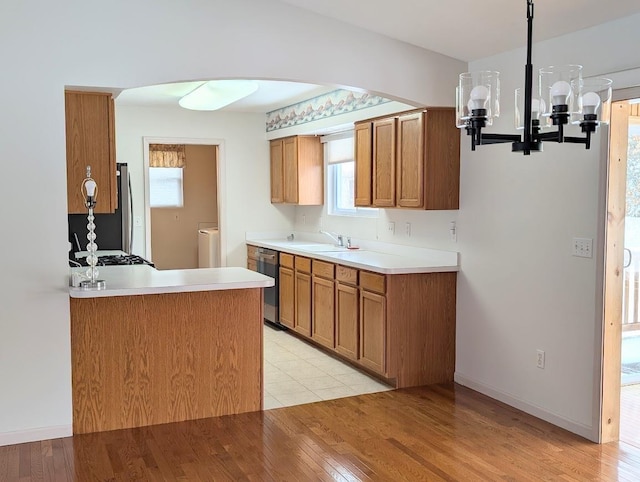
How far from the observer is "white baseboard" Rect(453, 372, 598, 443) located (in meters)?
3.73

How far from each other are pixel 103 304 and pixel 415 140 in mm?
2451

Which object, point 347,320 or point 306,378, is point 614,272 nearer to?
point 347,320

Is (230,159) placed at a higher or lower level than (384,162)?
higher

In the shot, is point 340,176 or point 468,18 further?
point 340,176

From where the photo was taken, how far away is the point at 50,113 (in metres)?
3.63

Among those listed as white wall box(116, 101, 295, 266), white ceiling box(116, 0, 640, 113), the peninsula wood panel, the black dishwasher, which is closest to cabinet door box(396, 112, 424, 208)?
white ceiling box(116, 0, 640, 113)

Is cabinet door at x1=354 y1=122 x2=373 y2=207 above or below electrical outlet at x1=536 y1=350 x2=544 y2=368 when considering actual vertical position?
above

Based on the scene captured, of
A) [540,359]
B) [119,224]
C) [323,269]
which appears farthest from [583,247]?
[119,224]

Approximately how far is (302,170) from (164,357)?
131 inches

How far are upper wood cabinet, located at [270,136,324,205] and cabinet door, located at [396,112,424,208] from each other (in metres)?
2.06

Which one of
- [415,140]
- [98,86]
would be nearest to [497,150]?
[415,140]

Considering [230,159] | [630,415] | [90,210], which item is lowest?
[630,415]

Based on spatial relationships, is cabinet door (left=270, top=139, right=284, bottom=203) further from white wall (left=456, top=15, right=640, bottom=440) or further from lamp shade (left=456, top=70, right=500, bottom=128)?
lamp shade (left=456, top=70, right=500, bottom=128)

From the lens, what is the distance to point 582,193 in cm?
369
